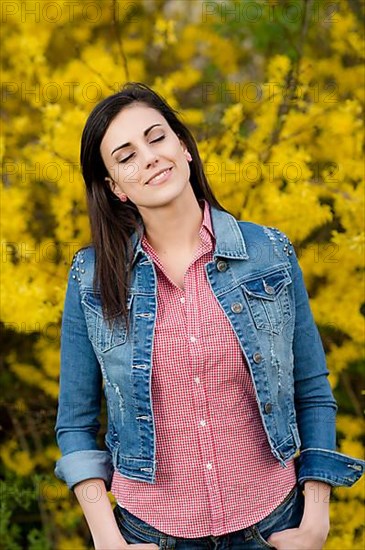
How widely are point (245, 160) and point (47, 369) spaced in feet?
3.38

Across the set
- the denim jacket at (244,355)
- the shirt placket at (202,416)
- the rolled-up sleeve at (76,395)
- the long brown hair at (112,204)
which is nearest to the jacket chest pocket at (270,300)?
the denim jacket at (244,355)

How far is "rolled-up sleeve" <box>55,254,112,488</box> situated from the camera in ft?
6.59

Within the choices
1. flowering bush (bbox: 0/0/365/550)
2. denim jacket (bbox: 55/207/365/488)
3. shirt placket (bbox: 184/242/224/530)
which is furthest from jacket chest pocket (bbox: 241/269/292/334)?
flowering bush (bbox: 0/0/365/550)

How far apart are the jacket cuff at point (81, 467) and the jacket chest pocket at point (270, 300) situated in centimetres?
50

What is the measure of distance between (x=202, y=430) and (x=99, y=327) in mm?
332

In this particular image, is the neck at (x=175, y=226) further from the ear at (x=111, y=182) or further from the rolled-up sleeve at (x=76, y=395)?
the rolled-up sleeve at (x=76, y=395)

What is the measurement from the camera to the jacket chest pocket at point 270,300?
1949mm

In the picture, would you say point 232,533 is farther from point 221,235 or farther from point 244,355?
point 221,235

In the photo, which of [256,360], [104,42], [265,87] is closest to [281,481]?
[256,360]

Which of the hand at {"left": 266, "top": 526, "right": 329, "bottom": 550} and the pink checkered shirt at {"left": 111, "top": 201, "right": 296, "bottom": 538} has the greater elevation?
the pink checkered shirt at {"left": 111, "top": 201, "right": 296, "bottom": 538}

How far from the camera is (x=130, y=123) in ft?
6.53

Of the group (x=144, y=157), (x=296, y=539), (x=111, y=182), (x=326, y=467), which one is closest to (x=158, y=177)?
(x=144, y=157)

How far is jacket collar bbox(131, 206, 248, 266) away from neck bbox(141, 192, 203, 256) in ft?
0.12

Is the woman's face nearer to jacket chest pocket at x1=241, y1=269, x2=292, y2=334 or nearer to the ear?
the ear
